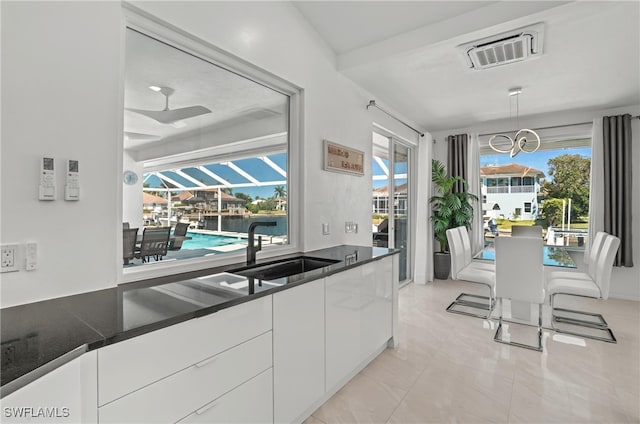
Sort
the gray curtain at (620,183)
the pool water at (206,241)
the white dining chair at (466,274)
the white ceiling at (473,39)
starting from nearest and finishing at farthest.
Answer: the pool water at (206,241), the white ceiling at (473,39), the white dining chair at (466,274), the gray curtain at (620,183)

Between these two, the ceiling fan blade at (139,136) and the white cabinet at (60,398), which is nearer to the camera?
the white cabinet at (60,398)

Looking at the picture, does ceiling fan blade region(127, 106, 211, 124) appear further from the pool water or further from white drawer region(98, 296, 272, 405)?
white drawer region(98, 296, 272, 405)

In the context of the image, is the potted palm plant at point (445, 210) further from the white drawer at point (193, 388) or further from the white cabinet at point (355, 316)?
the white drawer at point (193, 388)

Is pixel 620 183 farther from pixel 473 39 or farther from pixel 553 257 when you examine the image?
pixel 473 39

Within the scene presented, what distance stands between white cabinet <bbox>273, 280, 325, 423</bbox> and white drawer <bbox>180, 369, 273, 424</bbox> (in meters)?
0.06

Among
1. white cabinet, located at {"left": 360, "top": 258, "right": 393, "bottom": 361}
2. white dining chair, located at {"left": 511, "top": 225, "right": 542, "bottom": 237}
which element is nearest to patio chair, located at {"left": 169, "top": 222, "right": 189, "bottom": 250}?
white cabinet, located at {"left": 360, "top": 258, "right": 393, "bottom": 361}

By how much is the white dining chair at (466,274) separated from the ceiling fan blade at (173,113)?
2.92 metres

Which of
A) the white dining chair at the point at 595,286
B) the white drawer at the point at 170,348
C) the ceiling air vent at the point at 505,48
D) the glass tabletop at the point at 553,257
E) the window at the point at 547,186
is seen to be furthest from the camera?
the window at the point at 547,186

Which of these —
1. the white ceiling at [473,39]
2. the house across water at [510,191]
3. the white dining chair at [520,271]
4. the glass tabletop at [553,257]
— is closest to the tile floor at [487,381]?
the white dining chair at [520,271]

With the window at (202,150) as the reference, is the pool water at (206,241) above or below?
below

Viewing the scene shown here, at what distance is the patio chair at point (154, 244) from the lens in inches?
69.7

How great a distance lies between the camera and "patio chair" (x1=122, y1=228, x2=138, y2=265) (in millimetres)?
1665

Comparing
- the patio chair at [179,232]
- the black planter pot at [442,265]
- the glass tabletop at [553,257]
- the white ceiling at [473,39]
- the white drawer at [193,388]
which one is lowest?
the black planter pot at [442,265]

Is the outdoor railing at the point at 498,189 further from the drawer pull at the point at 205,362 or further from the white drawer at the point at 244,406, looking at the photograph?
the drawer pull at the point at 205,362
